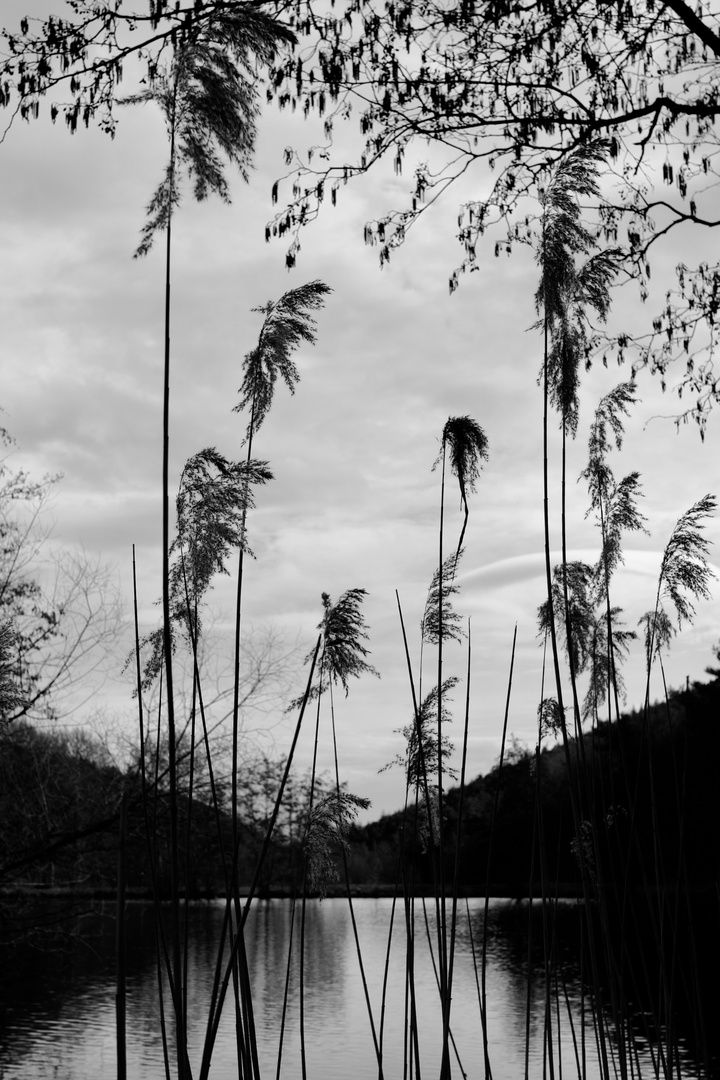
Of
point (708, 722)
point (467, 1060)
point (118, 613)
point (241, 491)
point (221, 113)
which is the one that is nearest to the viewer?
point (221, 113)

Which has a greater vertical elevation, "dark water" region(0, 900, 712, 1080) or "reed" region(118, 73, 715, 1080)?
"reed" region(118, 73, 715, 1080)

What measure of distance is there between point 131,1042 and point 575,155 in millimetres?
14729

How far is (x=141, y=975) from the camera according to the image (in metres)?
23.7

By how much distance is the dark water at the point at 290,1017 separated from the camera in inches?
492

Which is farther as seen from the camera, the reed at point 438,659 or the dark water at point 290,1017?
the dark water at point 290,1017

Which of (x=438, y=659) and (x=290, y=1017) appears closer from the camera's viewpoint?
(x=438, y=659)

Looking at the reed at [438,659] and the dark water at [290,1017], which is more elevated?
the reed at [438,659]

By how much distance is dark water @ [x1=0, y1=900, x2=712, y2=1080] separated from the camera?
12492mm

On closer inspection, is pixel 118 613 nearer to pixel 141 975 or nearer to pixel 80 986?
pixel 80 986

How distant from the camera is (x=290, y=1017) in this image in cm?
1519

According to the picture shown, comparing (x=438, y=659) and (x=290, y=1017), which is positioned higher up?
(x=438, y=659)

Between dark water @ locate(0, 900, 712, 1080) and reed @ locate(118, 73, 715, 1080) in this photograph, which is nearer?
reed @ locate(118, 73, 715, 1080)

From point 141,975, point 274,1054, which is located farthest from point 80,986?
point 274,1054

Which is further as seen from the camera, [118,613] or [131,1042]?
[131,1042]
